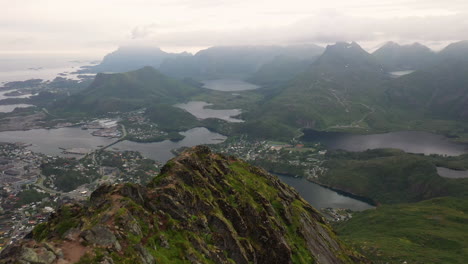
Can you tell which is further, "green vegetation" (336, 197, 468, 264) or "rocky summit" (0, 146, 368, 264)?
"green vegetation" (336, 197, 468, 264)

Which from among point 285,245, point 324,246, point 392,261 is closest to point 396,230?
point 392,261

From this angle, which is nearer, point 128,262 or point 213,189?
point 128,262

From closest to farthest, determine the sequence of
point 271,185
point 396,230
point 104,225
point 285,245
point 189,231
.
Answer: point 104,225 → point 189,231 → point 285,245 → point 271,185 → point 396,230

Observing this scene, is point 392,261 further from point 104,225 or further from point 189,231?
point 104,225

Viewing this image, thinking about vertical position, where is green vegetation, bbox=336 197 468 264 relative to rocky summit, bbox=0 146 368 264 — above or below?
below

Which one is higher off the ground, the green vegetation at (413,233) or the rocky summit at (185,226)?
the rocky summit at (185,226)
